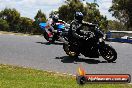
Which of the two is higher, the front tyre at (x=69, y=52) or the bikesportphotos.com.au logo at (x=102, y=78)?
the bikesportphotos.com.au logo at (x=102, y=78)

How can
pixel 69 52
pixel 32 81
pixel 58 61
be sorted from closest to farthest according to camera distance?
pixel 32 81 < pixel 58 61 < pixel 69 52

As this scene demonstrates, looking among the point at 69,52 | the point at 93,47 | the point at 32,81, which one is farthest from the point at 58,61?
the point at 32,81

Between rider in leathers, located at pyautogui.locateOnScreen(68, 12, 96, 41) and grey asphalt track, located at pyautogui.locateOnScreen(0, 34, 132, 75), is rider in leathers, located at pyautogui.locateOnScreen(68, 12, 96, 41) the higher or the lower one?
the higher one

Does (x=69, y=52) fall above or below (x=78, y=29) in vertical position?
below

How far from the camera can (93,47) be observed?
13.9 metres

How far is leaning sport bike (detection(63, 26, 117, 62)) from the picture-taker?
13.5 meters

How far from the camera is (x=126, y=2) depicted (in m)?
74.1

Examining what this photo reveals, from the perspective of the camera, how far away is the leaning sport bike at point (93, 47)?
13531 millimetres

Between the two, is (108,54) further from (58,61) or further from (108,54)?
(58,61)

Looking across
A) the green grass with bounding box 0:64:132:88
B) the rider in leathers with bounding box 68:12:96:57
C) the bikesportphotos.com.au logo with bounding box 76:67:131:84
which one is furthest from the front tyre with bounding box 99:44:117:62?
the bikesportphotos.com.au logo with bounding box 76:67:131:84

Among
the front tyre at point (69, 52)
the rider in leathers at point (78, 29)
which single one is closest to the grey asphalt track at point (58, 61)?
the front tyre at point (69, 52)

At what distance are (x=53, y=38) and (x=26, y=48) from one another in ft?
11.3

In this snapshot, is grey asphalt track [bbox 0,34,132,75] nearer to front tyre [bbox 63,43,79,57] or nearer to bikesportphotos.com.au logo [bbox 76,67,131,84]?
front tyre [bbox 63,43,79,57]

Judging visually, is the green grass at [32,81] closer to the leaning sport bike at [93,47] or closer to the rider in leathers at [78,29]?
the leaning sport bike at [93,47]
